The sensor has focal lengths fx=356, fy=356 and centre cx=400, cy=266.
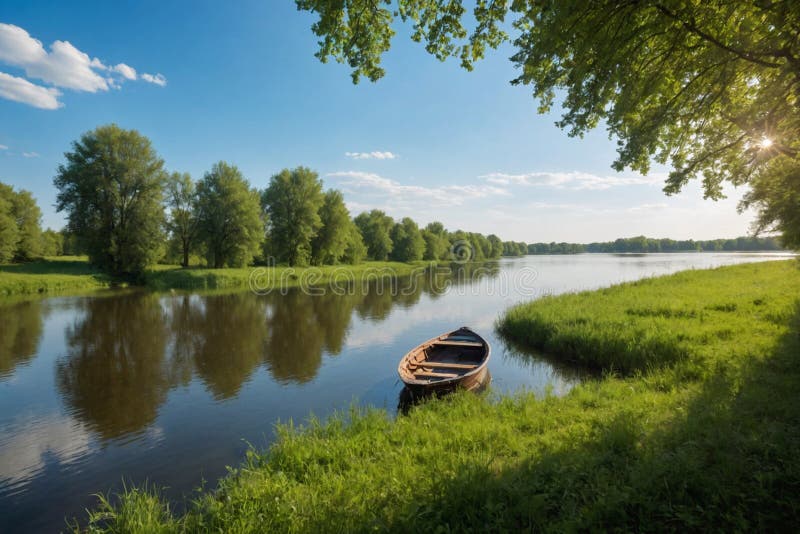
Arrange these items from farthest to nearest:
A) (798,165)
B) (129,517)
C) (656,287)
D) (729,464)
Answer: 1. (656,287)
2. (798,165)
3. (129,517)
4. (729,464)

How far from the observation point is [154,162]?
118 ft

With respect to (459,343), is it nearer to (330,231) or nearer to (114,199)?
(114,199)

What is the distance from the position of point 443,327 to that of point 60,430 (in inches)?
544

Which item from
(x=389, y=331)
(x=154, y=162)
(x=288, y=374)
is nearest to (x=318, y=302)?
(x=389, y=331)

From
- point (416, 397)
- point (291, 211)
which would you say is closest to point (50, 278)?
point (291, 211)

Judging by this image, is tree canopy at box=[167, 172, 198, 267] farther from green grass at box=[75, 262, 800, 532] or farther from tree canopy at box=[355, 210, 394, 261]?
green grass at box=[75, 262, 800, 532]

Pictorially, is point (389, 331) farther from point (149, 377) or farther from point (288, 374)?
point (149, 377)

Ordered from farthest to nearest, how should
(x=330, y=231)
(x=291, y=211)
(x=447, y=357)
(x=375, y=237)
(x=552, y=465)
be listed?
(x=375, y=237) → (x=330, y=231) → (x=291, y=211) → (x=447, y=357) → (x=552, y=465)

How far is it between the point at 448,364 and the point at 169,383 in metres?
8.08

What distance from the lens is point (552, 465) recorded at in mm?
4301

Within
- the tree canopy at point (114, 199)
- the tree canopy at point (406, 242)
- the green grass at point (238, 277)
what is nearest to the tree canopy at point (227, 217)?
the green grass at point (238, 277)

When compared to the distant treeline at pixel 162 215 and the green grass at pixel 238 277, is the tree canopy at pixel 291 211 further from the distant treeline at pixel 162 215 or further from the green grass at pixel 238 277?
the green grass at pixel 238 277

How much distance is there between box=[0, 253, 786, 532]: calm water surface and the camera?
6148mm

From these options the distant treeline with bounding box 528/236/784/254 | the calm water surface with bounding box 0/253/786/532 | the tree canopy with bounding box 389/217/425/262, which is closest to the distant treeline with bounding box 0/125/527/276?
the calm water surface with bounding box 0/253/786/532
